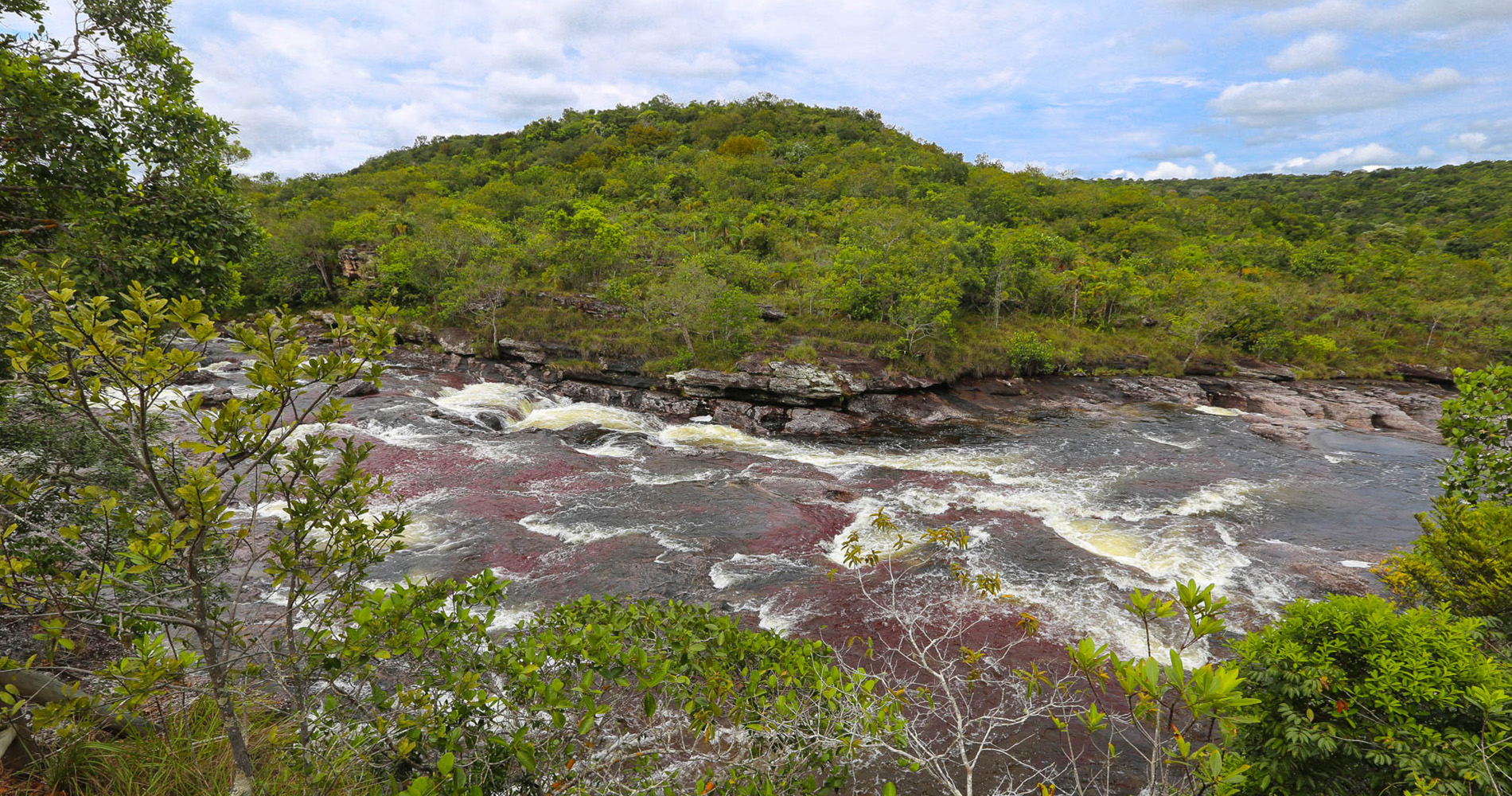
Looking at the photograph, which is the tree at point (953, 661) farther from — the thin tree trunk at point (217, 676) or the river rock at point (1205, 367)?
the river rock at point (1205, 367)

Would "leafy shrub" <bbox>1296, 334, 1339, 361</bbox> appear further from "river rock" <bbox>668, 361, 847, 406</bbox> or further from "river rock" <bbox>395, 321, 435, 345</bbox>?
"river rock" <bbox>395, 321, 435, 345</bbox>

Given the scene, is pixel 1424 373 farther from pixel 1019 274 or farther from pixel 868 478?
pixel 868 478

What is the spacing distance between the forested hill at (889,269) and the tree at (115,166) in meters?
11.6

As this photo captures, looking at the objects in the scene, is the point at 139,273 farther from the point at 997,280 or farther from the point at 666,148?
the point at 666,148

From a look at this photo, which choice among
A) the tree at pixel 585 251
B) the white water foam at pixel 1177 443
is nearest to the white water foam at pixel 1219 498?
the white water foam at pixel 1177 443

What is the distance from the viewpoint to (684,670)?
3.79m

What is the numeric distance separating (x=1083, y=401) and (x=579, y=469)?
23.5 metres

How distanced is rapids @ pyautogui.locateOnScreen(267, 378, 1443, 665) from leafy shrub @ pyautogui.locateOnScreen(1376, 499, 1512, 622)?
296 centimetres

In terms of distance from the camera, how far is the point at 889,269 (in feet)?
95.3

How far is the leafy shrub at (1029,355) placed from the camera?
29188mm

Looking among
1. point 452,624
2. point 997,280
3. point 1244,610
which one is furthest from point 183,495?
point 997,280

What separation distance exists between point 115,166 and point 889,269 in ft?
88.6

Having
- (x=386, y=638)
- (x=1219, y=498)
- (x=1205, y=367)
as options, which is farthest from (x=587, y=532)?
(x=1205, y=367)

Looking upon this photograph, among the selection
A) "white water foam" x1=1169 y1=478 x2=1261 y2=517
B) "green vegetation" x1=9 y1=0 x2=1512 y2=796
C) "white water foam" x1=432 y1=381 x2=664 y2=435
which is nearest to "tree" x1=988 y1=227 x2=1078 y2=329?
"white water foam" x1=1169 y1=478 x2=1261 y2=517
